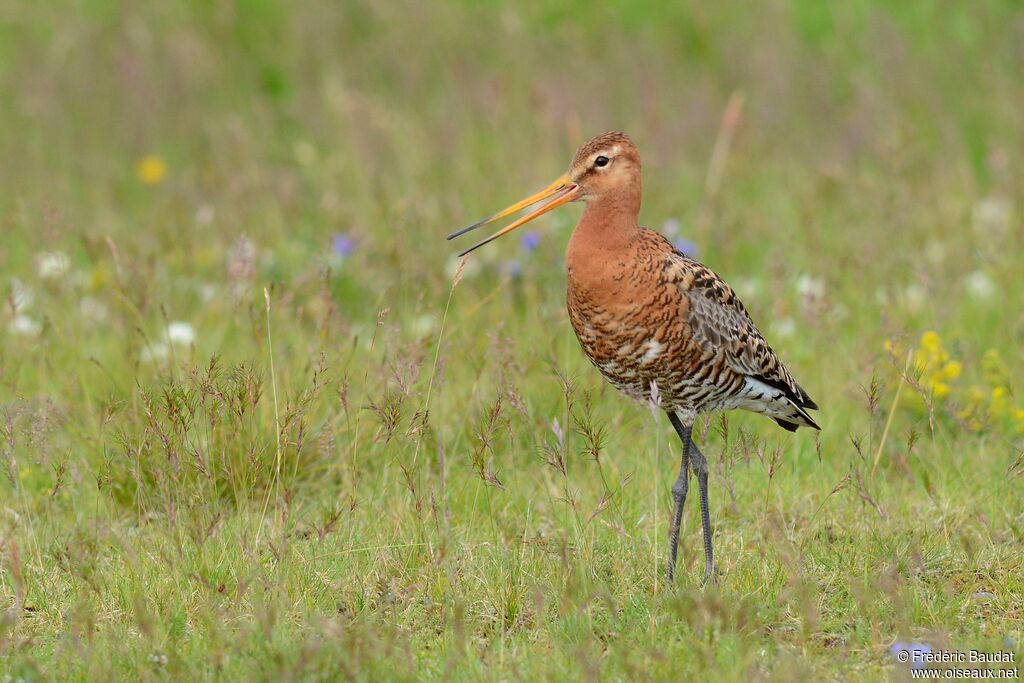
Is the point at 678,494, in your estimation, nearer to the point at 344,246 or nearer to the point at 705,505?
the point at 705,505

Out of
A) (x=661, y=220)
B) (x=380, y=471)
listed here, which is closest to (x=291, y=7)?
(x=661, y=220)

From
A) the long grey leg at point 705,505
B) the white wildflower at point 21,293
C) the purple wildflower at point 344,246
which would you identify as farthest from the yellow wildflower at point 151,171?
the long grey leg at point 705,505

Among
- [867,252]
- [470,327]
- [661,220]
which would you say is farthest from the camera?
[661,220]

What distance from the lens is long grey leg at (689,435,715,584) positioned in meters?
4.27

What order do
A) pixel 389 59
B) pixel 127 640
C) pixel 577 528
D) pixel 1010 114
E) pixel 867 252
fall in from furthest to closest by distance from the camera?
pixel 389 59 < pixel 1010 114 < pixel 867 252 < pixel 577 528 < pixel 127 640

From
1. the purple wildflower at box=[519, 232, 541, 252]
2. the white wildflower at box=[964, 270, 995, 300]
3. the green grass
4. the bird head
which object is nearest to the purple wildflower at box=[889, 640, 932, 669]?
the green grass

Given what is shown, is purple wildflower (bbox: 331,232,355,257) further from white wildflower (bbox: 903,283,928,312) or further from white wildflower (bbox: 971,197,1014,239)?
white wildflower (bbox: 971,197,1014,239)

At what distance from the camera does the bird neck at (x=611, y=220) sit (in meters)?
4.54

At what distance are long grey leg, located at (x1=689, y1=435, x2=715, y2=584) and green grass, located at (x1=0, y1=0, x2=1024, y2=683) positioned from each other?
0.21 ft

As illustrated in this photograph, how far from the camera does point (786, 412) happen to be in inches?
192

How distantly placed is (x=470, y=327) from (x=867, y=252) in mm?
2083

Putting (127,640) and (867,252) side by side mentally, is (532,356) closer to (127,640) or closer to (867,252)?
(127,640)

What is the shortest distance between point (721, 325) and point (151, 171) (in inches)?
217

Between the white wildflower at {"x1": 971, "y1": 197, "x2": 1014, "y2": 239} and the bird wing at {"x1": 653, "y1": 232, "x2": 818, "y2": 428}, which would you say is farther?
the white wildflower at {"x1": 971, "y1": 197, "x2": 1014, "y2": 239}
